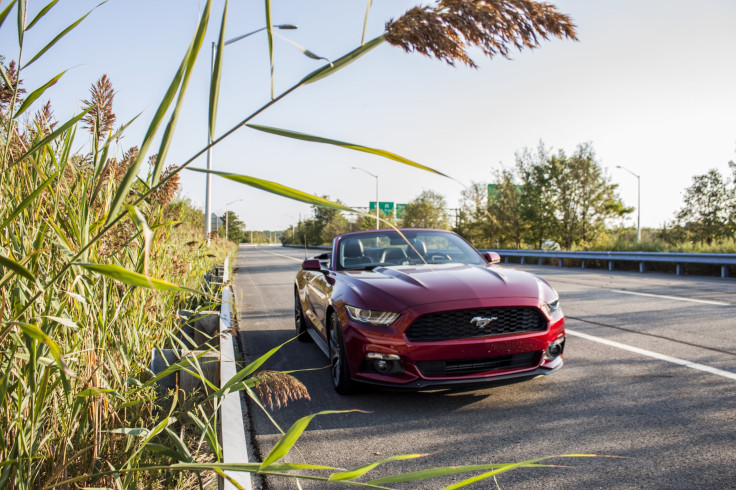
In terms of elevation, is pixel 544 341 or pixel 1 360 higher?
pixel 1 360

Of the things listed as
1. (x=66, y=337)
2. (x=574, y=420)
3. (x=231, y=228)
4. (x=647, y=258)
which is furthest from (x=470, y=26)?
(x=231, y=228)

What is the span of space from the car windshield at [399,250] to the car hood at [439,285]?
2.18ft

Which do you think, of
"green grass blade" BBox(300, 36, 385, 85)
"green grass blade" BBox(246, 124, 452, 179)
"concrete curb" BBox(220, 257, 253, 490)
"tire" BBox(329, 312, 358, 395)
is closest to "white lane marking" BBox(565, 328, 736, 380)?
"tire" BBox(329, 312, 358, 395)

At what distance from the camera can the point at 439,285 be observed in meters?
4.05

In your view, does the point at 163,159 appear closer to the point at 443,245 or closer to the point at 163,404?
the point at 163,404

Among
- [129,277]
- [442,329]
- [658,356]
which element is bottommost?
[658,356]

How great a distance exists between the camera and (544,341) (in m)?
3.89

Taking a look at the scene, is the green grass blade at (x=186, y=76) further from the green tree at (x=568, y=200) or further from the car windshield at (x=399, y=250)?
the green tree at (x=568, y=200)

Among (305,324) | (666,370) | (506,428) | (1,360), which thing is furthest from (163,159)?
(305,324)

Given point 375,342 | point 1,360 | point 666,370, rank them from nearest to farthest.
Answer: point 1,360
point 375,342
point 666,370

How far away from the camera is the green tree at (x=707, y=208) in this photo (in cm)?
2408

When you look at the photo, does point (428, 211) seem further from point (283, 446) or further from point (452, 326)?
point (283, 446)

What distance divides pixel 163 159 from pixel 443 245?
4818mm

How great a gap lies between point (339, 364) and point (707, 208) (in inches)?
1042
